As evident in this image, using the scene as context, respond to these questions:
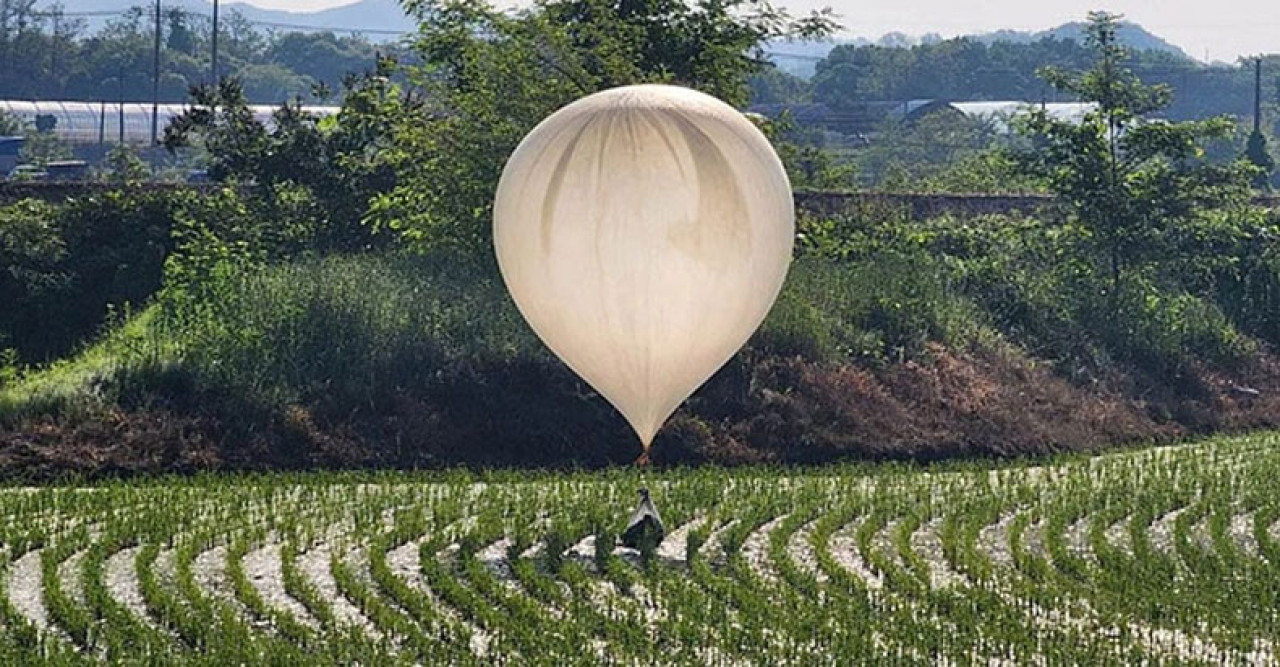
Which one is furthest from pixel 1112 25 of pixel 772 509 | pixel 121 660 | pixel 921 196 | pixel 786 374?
pixel 121 660

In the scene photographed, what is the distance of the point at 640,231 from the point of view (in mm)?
16109

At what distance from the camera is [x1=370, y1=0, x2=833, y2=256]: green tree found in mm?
28062

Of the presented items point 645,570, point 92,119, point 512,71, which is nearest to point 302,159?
point 512,71

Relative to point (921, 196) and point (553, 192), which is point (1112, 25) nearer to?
point (921, 196)

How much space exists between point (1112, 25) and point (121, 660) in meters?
24.7

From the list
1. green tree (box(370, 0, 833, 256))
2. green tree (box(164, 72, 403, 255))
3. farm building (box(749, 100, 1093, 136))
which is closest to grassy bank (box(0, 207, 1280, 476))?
green tree (box(370, 0, 833, 256))

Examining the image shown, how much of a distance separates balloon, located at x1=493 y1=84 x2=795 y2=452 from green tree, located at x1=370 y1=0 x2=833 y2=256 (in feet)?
37.0

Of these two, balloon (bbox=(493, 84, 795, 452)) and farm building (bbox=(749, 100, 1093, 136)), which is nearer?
balloon (bbox=(493, 84, 795, 452))

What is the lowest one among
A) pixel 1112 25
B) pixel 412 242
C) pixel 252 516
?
pixel 252 516

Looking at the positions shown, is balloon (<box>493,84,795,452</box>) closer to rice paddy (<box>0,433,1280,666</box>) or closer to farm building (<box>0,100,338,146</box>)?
rice paddy (<box>0,433,1280,666</box>)

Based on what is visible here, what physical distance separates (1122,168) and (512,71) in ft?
36.4

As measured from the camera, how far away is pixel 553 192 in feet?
53.2

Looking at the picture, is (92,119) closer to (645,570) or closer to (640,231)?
(645,570)

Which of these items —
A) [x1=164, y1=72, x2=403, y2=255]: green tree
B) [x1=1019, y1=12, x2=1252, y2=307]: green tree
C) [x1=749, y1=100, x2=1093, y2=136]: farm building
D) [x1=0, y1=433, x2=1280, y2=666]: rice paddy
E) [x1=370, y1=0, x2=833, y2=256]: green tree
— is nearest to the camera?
[x1=0, y1=433, x2=1280, y2=666]: rice paddy
